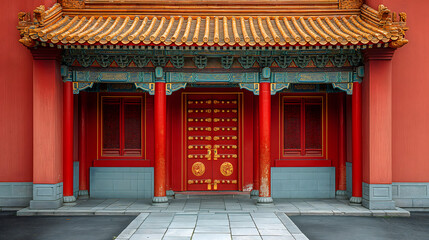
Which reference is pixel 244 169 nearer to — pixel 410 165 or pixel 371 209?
pixel 371 209

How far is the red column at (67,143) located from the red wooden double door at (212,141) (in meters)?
3.14

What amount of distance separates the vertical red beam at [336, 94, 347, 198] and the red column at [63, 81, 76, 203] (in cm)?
718

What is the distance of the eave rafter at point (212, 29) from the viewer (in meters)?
7.95

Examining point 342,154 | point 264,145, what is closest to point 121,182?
point 264,145

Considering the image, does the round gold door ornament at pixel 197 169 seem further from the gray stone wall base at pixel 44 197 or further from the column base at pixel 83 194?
the gray stone wall base at pixel 44 197

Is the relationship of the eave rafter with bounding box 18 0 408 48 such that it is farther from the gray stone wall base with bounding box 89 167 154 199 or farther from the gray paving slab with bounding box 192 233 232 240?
the gray paving slab with bounding box 192 233 232 240

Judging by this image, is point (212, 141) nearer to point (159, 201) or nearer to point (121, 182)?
point (159, 201)

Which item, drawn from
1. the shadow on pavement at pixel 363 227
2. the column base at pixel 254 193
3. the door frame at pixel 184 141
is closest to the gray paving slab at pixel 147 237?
the shadow on pavement at pixel 363 227

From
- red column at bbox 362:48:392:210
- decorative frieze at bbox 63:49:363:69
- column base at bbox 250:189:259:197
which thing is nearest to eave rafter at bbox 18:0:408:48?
decorative frieze at bbox 63:49:363:69

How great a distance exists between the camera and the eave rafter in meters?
7.95

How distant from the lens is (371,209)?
339 inches

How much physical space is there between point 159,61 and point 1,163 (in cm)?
474

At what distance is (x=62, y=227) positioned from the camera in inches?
294

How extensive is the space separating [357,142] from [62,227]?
7.14 m
